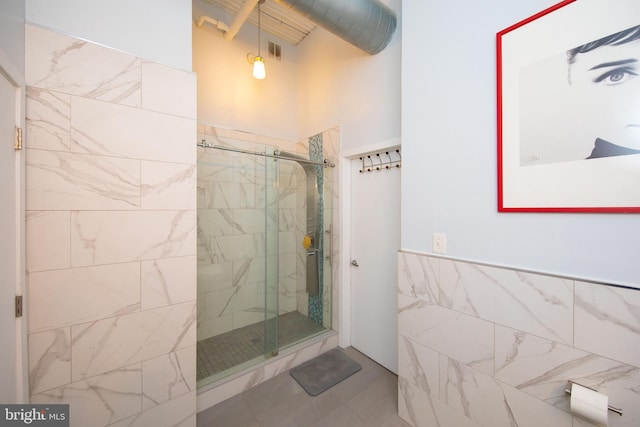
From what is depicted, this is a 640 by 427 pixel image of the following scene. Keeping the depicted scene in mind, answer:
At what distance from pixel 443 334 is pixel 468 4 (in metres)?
1.77

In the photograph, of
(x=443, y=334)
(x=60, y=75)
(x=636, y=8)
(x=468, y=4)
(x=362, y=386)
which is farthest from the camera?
(x=362, y=386)

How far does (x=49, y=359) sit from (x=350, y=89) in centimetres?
266

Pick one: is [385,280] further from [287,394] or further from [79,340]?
[79,340]

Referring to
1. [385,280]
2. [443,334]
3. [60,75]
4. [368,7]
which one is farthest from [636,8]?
[60,75]

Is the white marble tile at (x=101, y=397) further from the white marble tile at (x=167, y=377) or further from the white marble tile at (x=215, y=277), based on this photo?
the white marble tile at (x=215, y=277)

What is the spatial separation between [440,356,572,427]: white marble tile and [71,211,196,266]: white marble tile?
166cm

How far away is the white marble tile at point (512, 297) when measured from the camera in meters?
0.95

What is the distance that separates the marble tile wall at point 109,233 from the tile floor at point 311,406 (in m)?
0.29

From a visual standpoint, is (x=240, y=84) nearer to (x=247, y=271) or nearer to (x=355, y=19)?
Result: (x=355, y=19)

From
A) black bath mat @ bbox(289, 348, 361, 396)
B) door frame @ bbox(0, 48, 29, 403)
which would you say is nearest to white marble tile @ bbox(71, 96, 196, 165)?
door frame @ bbox(0, 48, 29, 403)

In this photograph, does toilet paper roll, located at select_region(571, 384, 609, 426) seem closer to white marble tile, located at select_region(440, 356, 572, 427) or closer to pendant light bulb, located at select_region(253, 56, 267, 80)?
white marble tile, located at select_region(440, 356, 572, 427)

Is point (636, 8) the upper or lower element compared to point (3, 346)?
upper

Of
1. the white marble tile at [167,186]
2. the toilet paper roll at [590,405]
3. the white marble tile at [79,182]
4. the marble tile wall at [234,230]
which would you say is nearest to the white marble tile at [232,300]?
the marble tile wall at [234,230]

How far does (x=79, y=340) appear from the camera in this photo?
1.13 meters
